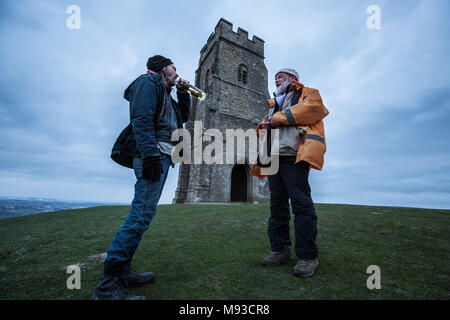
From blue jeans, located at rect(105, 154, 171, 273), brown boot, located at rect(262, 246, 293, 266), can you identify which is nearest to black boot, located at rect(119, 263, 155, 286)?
blue jeans, located at rect(105, 154, 171, 273)

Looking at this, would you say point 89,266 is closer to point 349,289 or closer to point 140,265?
point 140,265

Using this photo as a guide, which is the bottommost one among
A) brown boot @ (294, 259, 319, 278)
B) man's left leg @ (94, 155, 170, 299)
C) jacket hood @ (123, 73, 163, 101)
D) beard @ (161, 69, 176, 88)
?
brown boot @ (294, 259, 319, 278)

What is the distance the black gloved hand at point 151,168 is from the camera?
70.5 inches

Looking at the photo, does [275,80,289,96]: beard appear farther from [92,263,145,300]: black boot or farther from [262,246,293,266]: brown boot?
[92,263,145,300]: black boot

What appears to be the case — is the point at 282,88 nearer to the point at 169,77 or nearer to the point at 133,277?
the point at 169,77

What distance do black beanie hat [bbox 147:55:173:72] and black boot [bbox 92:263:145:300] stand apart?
6.64ft

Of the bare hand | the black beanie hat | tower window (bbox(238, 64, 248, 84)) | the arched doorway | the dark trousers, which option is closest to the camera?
the dark trousers

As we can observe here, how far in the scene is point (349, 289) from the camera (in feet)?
5.70

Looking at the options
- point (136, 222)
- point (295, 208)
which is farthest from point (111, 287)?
point (295, 208)

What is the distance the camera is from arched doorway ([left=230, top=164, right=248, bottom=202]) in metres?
15.2

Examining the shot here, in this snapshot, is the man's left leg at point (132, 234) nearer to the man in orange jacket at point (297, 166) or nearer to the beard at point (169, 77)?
the beard at point (169, 77)

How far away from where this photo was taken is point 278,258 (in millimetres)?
2369

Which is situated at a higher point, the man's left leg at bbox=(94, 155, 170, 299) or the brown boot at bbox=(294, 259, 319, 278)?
the man's left leg at bbox=(94, 155, 170, 299)

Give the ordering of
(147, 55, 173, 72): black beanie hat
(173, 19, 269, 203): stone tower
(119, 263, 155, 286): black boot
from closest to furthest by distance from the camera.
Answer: (119, 263, 155, 286): black boot
(147, 55, 173, 72): black beanie hat
(173, 19, 269, 203): stone tower
